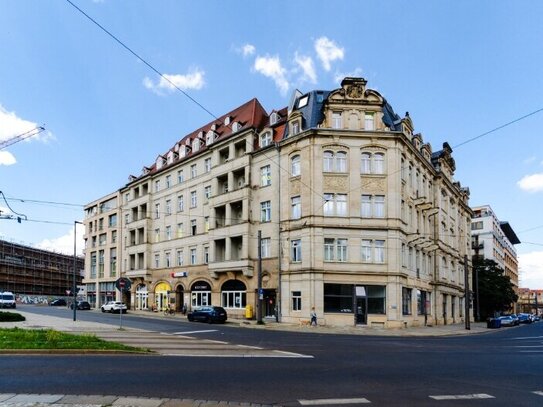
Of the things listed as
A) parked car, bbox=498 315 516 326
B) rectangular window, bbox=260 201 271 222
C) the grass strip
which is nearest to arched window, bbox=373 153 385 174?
rectangular window, bbox=260 201 271 222

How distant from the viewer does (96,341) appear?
57.9 ft

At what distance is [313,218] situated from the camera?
39.5 meters

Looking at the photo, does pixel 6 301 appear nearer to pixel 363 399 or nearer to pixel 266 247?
pixel 266 247

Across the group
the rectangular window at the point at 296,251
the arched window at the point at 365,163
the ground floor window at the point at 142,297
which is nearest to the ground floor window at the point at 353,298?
the rectangular window at the point at 296,251

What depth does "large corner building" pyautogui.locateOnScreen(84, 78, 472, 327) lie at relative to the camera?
39.0 m

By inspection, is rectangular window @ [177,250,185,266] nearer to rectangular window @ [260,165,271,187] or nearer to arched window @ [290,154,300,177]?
rectangular window @ [260,165,271,187]

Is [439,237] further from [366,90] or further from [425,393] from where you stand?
[425,393]

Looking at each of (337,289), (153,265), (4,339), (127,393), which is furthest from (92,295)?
(127,393)

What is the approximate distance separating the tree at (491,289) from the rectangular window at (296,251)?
40.8 m

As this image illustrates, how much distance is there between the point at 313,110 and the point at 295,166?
16.3ft

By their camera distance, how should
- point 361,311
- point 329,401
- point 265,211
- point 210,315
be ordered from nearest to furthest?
point 329,401
point 361,311
point 210,315
point 265,211

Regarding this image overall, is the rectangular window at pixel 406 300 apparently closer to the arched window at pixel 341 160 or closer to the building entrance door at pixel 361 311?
the building entrance door at pixel 361 311

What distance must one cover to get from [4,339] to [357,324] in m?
26.5

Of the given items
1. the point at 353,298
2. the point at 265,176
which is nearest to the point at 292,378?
the point at 353,298
